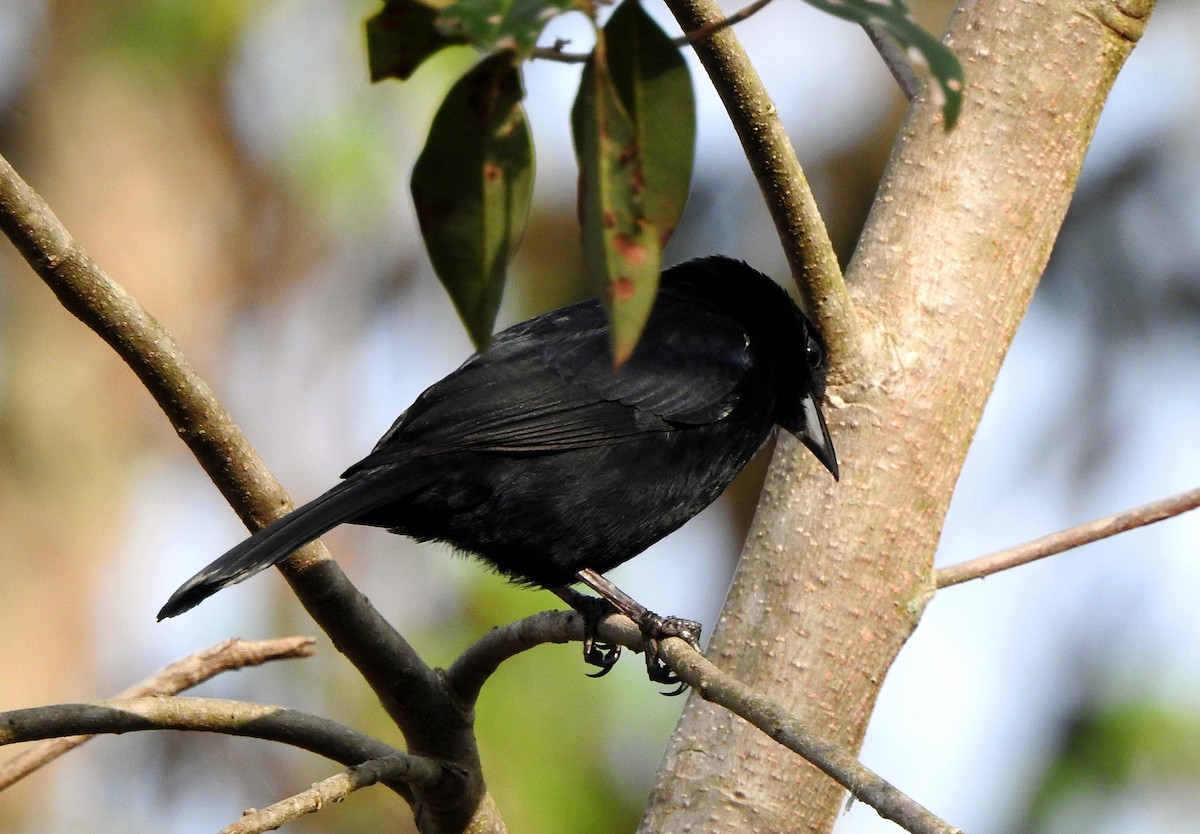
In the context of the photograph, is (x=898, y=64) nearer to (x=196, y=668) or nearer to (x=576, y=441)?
(x=576, y=441)

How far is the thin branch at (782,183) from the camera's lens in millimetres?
2627

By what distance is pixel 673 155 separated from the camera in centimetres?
134

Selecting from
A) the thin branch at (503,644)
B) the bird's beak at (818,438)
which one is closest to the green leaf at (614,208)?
the thin branch at (503,644)

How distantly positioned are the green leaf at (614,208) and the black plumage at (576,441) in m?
1.90

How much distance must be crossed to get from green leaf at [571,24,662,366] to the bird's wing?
2.16 meters

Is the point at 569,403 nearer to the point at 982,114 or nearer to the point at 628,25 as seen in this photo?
the point at 982,114

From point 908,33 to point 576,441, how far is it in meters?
2.36

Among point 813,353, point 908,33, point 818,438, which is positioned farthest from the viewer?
point 813,353

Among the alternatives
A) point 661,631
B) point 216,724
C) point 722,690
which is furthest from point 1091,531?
point 216,724

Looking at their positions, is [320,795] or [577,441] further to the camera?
[577,441]

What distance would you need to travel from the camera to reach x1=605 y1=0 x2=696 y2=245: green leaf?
4.34 feet

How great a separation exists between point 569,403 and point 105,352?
7424 millimetres

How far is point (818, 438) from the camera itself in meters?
3.23

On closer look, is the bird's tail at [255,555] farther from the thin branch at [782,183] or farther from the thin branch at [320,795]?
the thin branch at [782,183]
